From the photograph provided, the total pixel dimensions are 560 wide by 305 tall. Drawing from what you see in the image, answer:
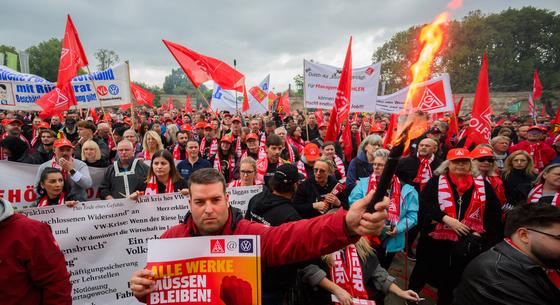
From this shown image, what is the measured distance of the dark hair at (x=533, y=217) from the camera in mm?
2203

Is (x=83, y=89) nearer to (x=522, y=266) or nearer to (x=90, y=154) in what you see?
(x=90, y=154)

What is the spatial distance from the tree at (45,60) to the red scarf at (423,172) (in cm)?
7127

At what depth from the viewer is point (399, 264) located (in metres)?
5.52

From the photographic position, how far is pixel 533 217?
89.0 inches

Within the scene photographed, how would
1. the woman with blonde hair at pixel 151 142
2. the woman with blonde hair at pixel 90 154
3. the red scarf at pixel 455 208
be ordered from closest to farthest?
the red scarf at pixel 455 208 → the woman with blonde hair at pixel 90 154 → the woman with blonde hair at pixel 151 142

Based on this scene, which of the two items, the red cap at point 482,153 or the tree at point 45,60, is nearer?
the red cap at point 482,153

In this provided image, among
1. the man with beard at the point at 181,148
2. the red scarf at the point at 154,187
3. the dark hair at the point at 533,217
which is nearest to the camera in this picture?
the dark hair at the point at 533,217

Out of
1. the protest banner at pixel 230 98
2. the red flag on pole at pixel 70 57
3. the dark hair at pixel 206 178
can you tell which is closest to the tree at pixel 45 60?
the protest banner at pixel 230 98

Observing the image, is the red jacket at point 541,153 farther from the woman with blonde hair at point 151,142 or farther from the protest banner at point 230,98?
the protest banner at point 230,98

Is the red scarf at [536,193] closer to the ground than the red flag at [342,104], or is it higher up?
closer to the ground

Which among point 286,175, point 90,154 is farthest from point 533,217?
point 90,154

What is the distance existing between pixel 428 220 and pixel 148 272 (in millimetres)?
3264

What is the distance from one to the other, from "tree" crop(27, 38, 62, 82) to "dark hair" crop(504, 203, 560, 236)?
7338cm

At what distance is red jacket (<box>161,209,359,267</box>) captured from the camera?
1.55m
